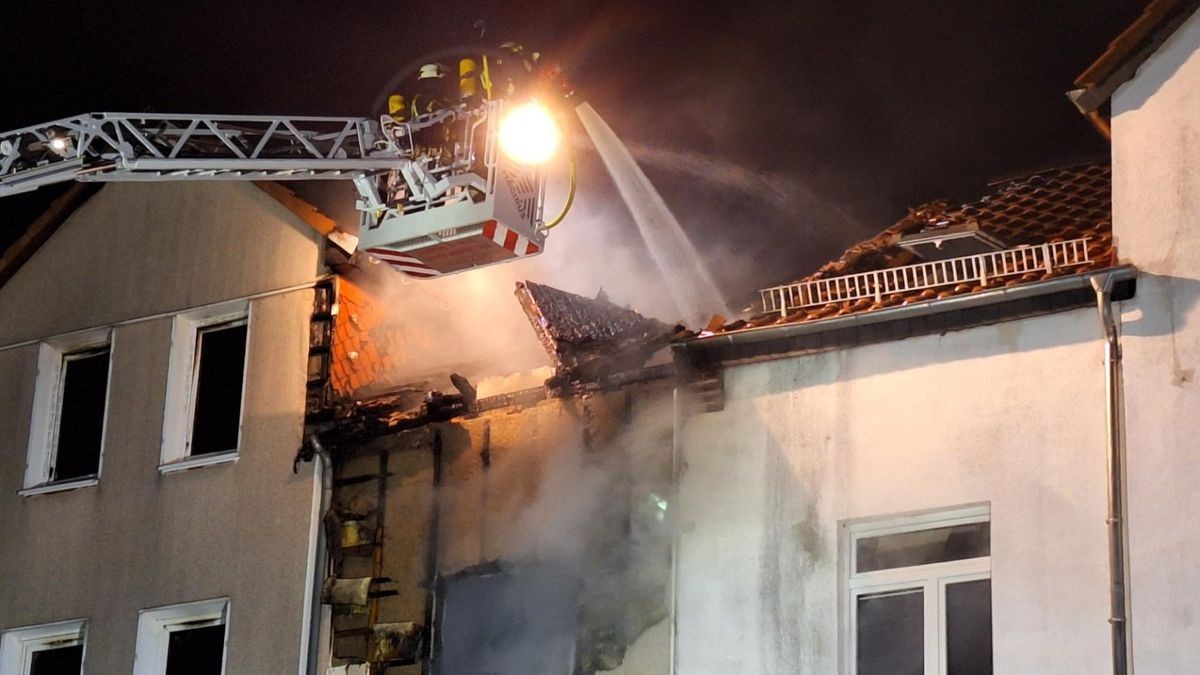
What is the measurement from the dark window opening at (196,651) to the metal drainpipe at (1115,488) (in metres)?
8.52

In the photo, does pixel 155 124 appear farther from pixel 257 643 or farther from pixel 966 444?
pixel 966 444

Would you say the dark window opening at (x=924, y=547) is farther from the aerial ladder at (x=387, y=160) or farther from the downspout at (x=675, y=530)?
the aerial ladder at (x=387, y=160)

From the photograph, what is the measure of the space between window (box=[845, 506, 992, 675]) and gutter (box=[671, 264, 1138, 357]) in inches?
52.7

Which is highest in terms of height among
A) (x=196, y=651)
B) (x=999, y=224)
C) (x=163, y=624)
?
(x=999, y=224)

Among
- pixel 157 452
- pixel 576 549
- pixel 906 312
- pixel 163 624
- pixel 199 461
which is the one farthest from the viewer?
pixel 157 452

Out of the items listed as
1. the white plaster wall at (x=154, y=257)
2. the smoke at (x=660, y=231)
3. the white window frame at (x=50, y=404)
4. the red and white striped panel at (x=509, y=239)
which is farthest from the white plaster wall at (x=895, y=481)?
the white window frame at (x=50, y=404)

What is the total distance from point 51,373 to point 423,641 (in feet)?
20.9

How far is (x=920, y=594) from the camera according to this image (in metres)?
11.5

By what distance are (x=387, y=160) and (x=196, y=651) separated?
5452 millimetres

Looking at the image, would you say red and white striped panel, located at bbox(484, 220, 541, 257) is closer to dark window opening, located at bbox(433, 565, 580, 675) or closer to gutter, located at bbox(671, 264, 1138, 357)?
gutter, located at bbox(671, 264, 1138, 357)

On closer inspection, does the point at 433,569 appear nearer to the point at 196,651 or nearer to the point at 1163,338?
the point at 196,651

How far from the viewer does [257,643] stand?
15352 millimetres

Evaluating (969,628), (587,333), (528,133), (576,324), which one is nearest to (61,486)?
(576,324)

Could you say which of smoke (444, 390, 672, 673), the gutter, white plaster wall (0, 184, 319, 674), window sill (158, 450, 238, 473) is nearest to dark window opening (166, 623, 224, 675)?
white plaster wall (0, 184, 319, 674)
